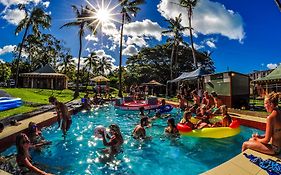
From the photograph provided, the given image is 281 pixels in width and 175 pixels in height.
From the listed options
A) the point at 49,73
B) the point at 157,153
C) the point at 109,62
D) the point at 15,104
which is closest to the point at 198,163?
the point at 157,153

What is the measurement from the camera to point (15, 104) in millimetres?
14312

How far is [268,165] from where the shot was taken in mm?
4352

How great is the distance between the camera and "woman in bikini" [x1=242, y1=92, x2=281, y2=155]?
466cm

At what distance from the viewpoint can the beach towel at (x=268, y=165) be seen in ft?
13.6

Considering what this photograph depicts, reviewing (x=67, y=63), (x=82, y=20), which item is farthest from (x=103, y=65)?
(x=82, y=20)

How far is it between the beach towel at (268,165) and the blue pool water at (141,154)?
1.88 metres

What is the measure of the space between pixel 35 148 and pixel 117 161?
256cm

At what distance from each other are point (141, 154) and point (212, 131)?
2983 mm

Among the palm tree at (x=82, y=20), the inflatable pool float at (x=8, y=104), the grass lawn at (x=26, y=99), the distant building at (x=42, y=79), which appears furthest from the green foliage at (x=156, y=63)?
the inflatable pool float at (x=8, y=104)

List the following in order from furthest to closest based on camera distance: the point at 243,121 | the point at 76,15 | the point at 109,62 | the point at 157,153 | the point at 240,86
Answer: the point at 109,62, the point at 76,15, the point at 240,86, the point at 243,121, the point at 157,153

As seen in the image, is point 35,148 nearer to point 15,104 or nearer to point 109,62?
point 15,104

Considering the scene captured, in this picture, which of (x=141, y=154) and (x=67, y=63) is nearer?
(x=141, y=154)

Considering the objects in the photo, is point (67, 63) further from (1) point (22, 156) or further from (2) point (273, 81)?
(1) point (22, 156)

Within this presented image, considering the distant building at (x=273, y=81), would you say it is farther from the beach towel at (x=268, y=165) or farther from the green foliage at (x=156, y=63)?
the beach towel at (x=268, y=165)
